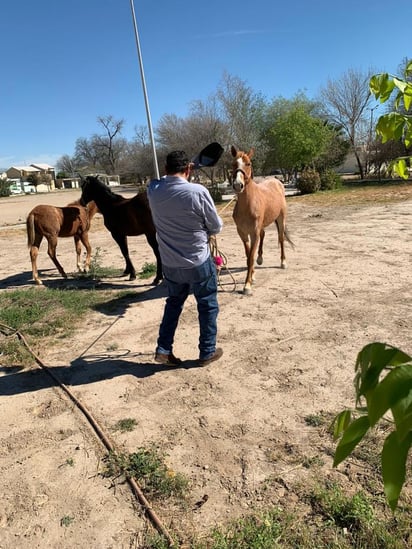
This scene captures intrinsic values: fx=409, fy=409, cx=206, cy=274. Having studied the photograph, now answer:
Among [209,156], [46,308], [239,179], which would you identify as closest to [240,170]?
[239,179]

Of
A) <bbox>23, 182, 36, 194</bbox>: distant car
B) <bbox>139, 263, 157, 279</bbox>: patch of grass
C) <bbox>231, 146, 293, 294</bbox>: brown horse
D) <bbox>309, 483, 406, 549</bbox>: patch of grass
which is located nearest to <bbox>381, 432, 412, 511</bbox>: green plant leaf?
<bbox>309, 483, 406, 549</bbox>: patch of grass

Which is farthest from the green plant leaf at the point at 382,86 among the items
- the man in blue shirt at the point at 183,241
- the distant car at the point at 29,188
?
the distant car at the point at 29,188

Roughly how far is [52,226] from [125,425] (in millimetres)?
5504

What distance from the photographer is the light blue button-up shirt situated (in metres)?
3.57

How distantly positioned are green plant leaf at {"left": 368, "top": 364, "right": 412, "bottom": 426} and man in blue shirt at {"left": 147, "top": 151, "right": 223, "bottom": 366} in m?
3.05

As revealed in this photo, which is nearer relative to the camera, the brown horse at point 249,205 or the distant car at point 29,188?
the brown horse at point 249,205

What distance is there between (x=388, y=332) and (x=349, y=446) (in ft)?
12.8

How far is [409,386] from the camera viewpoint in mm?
642

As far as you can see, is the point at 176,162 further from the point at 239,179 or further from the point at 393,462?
the point at 393,462

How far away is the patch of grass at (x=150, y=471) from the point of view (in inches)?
94.5

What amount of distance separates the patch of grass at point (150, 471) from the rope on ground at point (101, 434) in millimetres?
54

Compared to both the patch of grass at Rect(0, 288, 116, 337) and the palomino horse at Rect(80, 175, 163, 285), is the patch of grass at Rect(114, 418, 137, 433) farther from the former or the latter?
the palomino horse at Rect(80, 175, 163, 285)

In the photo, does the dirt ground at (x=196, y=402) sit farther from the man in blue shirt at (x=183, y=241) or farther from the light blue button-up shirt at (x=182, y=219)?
the light blue button-up shirt at (x=182, y=219)

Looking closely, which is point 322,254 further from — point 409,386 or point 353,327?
point 409,386
